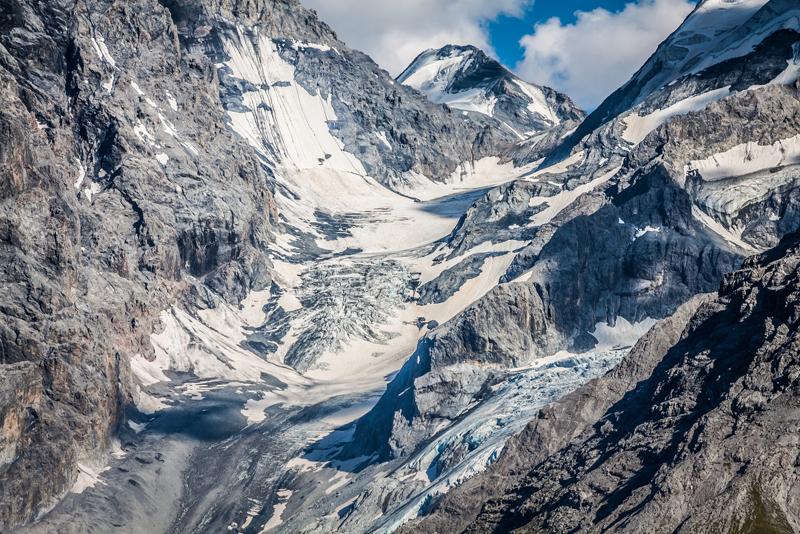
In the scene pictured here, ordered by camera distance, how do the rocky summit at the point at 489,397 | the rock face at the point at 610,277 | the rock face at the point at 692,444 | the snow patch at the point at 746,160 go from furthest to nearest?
the snow patch at the point at 746,160
the rock face at the point at 610,277
the rocky summit at the point at 489,397
the rock face at the point at 692,444

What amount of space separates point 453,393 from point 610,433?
2371 inches

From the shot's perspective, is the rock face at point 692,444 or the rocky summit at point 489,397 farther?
the rocky summit at point 489,397

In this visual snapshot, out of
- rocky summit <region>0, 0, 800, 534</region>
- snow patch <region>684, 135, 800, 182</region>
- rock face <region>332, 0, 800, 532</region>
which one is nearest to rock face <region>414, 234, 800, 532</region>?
rocky summit <region>0, 0, 800, 534</region>

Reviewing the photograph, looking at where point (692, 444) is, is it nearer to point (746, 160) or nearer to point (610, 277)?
point (610, 277)

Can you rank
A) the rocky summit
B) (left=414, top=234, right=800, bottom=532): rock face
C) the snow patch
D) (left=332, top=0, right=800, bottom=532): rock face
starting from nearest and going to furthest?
1. (left=414, top=234, right=800, bottom=532): rock face
2. the rocky summit
3. (left=332, top=0, right=800, bottom=532): rock face
4. the snow patch

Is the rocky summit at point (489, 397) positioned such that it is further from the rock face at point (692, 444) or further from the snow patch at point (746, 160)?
the snow patch at point (746, 160)

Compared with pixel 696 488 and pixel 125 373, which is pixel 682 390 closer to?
pixel 696 488

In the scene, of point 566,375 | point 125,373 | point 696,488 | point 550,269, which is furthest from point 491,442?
point 125,373

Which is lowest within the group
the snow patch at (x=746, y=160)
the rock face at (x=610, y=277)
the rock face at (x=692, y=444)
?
the rock face at (x=692, y=444)

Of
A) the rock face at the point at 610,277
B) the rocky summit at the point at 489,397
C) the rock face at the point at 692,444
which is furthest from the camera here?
the rock face at the point at 610,277

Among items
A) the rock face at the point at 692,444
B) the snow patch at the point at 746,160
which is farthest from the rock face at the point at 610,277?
the rock face at the point at 692,444

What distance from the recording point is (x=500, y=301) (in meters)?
166

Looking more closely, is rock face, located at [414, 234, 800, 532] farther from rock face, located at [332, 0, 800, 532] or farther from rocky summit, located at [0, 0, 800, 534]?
rock face, located at [332, 0, 800, 532]

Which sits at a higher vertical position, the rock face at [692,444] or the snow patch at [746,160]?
the snow patch at [746,160]
